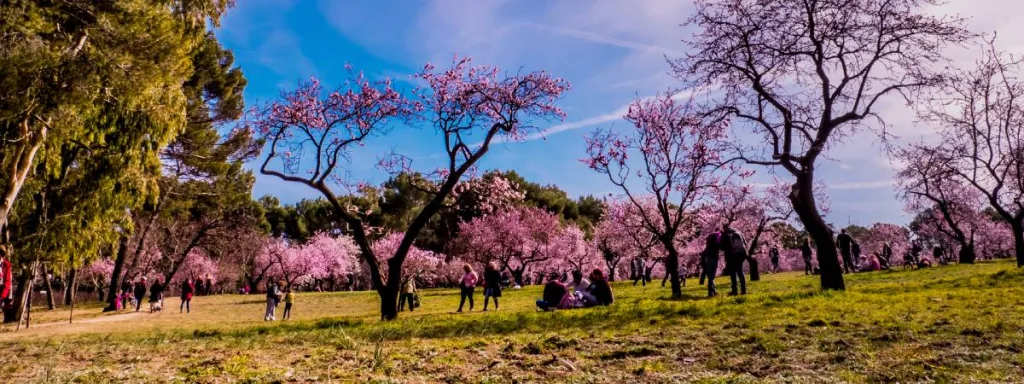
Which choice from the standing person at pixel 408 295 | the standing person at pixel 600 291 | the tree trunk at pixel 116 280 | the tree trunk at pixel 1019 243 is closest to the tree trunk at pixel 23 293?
the tree trunk at pixel 116 280

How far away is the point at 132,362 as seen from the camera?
6.73m

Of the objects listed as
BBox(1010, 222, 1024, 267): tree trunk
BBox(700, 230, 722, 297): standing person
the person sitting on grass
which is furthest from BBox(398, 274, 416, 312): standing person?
BBox(1010, 222, 1024, 267): tree trunk

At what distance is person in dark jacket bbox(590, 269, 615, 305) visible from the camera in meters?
14.9

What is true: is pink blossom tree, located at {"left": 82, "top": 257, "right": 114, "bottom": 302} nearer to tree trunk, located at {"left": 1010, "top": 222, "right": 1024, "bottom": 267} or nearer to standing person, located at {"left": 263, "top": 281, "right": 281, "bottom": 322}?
standing person, located at {"left": 263, "top": 281, "right": 281, "bottom": 322}

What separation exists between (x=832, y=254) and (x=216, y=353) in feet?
44.5

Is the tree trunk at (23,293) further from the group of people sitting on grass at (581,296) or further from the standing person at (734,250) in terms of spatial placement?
the standing person at (734,250)

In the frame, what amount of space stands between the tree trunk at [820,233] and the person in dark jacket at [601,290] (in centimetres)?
528

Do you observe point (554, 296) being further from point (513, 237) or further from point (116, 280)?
point (513, 237)

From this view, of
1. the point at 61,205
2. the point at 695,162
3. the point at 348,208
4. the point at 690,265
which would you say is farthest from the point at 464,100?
the point at 690,265

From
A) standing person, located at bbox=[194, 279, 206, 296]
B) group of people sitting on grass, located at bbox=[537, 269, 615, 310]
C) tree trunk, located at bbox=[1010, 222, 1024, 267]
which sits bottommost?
standing person, located at bbox=[194, 279, 206, 296]

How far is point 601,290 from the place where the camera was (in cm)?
1500

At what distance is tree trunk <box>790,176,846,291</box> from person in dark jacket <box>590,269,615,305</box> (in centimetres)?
528

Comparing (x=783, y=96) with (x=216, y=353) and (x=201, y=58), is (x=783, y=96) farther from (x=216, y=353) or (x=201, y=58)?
(x=201, y=58)

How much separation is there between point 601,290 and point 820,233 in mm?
5797
